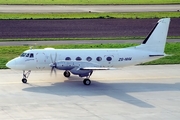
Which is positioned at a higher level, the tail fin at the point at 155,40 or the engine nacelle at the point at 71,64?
the tail fin at the point at 155,40

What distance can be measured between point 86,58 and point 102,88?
9.69 feet

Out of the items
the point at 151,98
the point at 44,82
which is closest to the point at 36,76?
the point at 44,82

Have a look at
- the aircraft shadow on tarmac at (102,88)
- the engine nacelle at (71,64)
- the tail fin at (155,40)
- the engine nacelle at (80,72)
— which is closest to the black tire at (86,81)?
the aircraft shadow on tarmac at (102,88)

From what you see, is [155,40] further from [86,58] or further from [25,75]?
[25,75]

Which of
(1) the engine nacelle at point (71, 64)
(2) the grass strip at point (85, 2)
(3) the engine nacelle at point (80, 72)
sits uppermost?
(2) the grass strip at point (85, 2)

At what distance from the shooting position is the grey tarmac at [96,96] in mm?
32875

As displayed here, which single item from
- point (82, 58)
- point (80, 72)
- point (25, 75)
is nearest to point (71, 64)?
point (80, 72)

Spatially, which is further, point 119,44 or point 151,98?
point 119,44

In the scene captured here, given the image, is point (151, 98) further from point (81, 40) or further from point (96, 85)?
point (81, 40)

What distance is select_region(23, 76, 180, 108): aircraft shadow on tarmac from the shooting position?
1499 inches

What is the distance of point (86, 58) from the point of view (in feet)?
136

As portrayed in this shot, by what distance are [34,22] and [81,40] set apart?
1362 centimetres

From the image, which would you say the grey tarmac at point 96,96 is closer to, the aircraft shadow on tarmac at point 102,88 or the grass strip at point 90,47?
the aircraft shadow on tarmac at point 102,88

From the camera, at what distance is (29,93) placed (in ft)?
124
